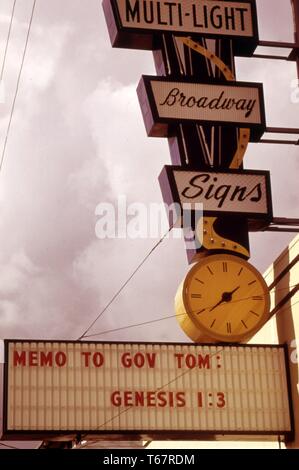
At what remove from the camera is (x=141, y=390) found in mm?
19750

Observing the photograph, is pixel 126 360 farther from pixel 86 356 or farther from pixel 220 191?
pixel 220 191

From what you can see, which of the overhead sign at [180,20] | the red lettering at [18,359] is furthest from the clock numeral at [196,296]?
the overhead sign at [180,20]

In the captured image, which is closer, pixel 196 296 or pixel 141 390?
pixel 141 390

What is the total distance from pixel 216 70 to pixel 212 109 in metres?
1.05

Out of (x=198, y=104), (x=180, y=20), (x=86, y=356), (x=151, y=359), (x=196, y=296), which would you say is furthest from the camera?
(x=180, y=20)

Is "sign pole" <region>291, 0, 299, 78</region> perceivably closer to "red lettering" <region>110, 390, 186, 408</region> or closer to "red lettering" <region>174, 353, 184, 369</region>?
"red lettering" <region>174, 353, 184, 369</region>

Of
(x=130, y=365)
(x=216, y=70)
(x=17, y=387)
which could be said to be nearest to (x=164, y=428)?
(x=130, y=365)

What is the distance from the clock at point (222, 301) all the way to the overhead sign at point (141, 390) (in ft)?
1.06

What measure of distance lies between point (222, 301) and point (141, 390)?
90.7 inches

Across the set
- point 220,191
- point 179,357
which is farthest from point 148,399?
point 220,191

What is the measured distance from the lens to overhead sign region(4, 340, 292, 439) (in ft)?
63.8

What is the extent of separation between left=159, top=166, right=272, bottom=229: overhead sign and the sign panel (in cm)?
109

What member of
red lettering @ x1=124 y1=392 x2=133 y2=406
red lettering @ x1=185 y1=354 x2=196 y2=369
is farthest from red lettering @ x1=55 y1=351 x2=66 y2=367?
red lettering @ x1=185 y1=354 x2=196 y2=369

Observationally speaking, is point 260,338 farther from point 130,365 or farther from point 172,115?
point 172,115
